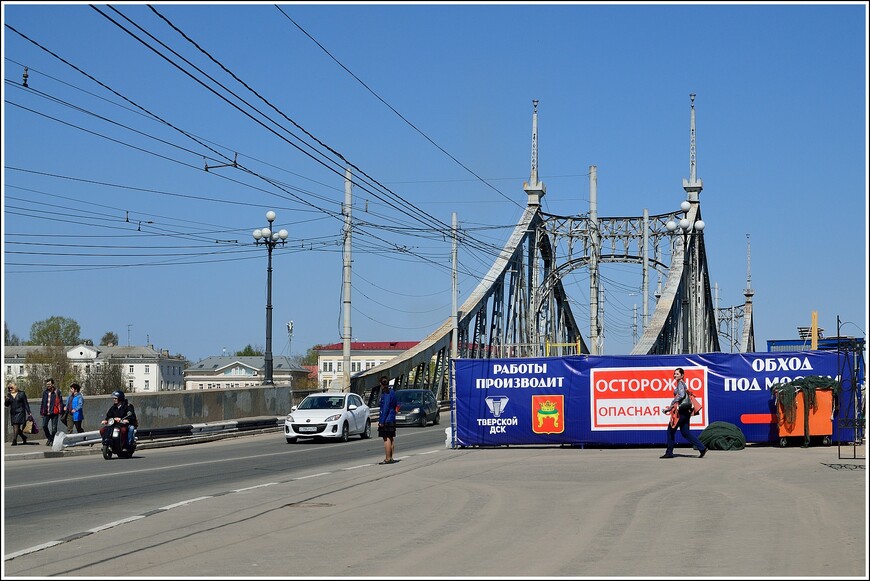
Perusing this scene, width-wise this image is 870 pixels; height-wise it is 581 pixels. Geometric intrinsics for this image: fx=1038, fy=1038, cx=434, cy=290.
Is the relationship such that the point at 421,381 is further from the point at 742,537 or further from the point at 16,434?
the point at 742,537

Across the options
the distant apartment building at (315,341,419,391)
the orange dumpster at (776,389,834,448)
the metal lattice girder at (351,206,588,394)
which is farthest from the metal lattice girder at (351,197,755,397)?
the distant apartment building at (315,341,419,391)

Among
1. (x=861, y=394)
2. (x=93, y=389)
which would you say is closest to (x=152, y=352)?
(x=93, y=389)

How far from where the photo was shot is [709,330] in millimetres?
84625

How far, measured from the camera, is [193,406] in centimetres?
3616

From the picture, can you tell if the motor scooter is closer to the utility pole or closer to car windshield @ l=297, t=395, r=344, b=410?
car windshield @ l=297, t=395, r=344, b=410

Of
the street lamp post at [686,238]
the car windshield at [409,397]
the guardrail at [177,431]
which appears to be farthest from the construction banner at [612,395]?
the car windshield at [409,397]

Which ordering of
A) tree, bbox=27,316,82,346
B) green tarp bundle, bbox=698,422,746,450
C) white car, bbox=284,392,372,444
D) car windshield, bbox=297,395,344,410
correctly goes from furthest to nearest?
tree, bbox=27,316,82,346, car windshield, bbox=297,395,344,410, white car, bbox=284,392,372,444, green tarp bundle, bbox=698,422,746,450

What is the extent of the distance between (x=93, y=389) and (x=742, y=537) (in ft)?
278

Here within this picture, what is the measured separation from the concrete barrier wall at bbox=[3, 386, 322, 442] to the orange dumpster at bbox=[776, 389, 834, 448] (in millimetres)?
19564

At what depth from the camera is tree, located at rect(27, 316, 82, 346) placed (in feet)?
414

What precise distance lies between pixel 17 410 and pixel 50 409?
3.37 ft

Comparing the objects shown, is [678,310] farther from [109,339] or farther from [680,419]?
[109,339]

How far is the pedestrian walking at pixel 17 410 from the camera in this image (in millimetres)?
27344

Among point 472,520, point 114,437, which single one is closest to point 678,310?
point 114,437
